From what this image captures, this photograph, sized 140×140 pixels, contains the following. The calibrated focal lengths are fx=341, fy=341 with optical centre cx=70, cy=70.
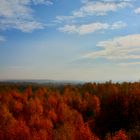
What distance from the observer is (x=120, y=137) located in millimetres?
59625

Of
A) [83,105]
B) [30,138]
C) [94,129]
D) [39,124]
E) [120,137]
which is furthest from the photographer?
[83,105]

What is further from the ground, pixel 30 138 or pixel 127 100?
pixel 127 100

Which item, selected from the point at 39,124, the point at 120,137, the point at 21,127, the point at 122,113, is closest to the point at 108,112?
the point at 122,113

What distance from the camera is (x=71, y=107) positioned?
110 m

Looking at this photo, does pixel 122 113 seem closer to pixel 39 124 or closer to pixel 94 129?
pixel 94 129

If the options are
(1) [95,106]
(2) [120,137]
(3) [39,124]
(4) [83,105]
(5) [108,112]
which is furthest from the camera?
(4) [83,105]

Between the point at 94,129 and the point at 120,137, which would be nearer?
the point at 120,137

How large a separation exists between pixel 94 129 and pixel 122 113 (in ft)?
34.5

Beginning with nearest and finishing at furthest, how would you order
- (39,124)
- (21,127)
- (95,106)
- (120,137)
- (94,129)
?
(120,137) → (21,127) → (94,129) → (39,124) → (95,106)

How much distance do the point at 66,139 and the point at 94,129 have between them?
70.7 feet

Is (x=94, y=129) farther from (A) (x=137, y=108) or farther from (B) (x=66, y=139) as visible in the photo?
(B) (x=66, y=139)

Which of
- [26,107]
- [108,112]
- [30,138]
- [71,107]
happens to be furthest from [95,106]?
[30,138]

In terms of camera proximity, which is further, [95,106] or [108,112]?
[95,106]

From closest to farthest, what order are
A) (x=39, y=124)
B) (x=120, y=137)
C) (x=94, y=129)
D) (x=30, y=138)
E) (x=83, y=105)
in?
(x=120, y=137)
(x=30, y=138)
(x=94, y=129)
(x=39, y=124)
(x=83, y=105)
